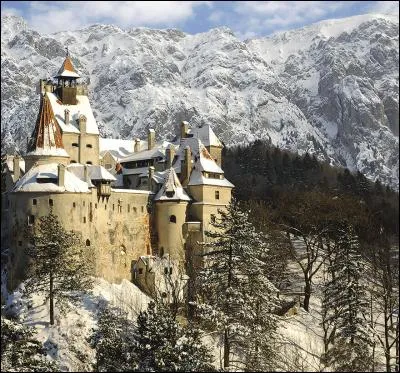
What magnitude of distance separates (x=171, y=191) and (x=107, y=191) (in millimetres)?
8278

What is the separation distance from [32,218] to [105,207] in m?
8.64

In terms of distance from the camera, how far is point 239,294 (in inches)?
2274

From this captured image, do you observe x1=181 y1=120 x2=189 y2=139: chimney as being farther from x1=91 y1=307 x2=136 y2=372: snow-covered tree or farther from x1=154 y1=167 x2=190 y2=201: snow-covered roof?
x1=91 y1=307 x2=136 y2=372: snow-covered tree

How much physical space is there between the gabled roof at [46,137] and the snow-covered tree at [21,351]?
21.2 metres

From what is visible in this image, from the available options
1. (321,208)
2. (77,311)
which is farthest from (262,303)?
(321,208)

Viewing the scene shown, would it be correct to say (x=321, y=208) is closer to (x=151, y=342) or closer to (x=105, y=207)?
(x=105, y=207)

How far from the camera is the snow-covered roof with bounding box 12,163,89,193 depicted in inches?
2837

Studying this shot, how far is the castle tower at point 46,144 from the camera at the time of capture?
76.4m

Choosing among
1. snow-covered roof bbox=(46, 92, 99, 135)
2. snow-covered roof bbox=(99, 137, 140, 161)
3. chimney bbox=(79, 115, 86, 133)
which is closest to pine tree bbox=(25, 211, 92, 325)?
snow-covered roof bbox=(46, 92, 99, 135)

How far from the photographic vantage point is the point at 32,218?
7169 cm

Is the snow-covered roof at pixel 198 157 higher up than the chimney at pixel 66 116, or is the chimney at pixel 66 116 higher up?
the chimney at pixel 66 116

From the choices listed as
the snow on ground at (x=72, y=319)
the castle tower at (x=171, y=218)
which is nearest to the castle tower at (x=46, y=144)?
the castle tower at (x=171, y=218)

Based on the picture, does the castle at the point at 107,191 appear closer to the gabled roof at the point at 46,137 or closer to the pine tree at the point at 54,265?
the gabled roof at the point at 46,137

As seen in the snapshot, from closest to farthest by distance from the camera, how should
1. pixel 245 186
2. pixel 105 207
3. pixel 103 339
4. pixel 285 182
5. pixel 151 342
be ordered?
1. pixel 151 342
2. pixel 103 339
3. pixel 105 207
4. pixel 245 186
5. pixel 285 182
